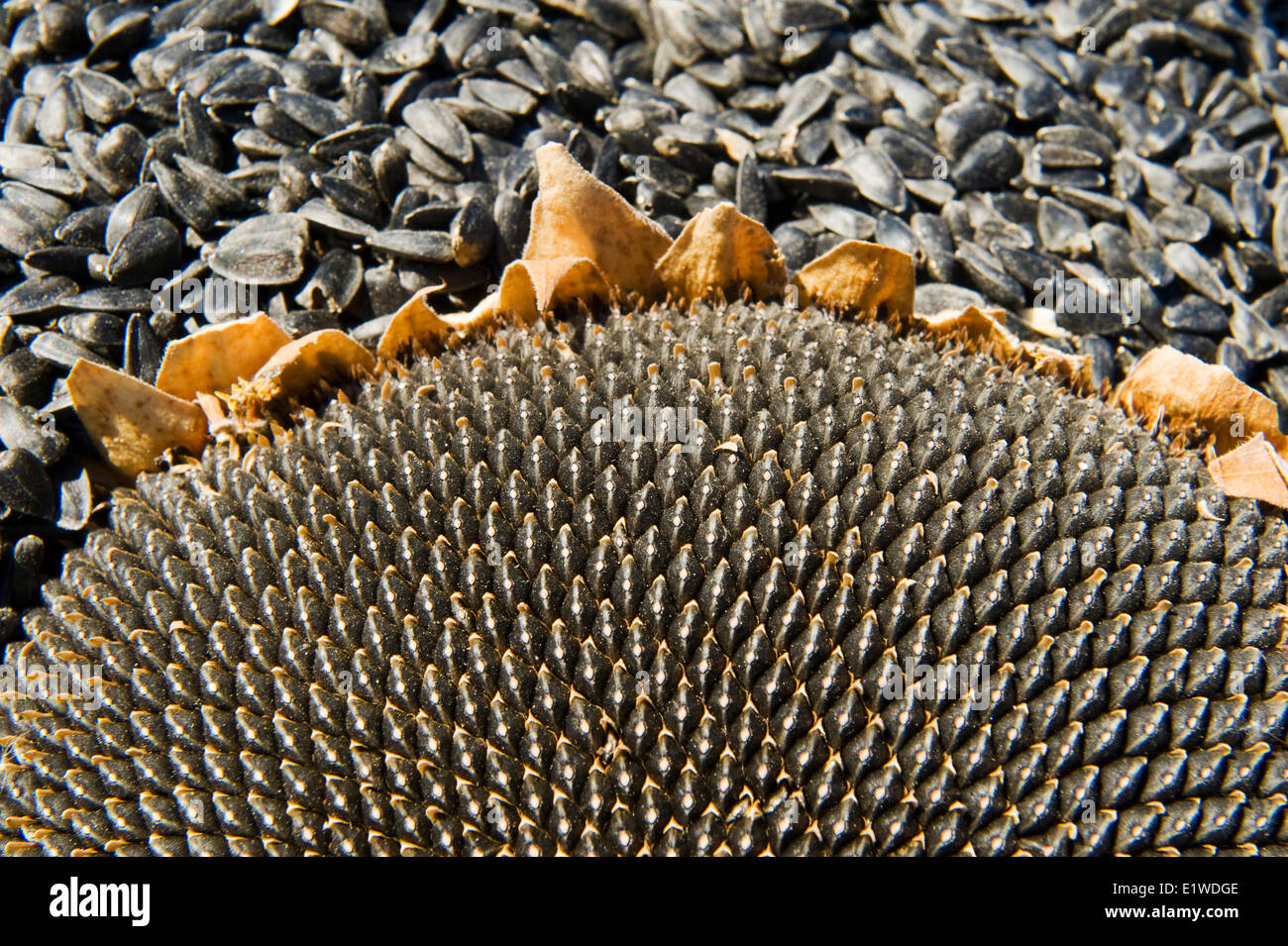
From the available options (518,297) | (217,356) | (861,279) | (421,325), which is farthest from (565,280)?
(217,356)

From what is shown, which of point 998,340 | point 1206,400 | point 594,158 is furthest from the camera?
point 594,158

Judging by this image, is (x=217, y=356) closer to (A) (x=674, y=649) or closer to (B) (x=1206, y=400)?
(A) (x=674, y=649)

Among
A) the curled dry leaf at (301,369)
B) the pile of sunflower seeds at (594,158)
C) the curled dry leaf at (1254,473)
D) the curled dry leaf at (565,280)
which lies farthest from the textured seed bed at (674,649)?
the pile of sunflower seeds at (594,158)

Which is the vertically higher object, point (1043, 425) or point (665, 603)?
point (1043, 425)
